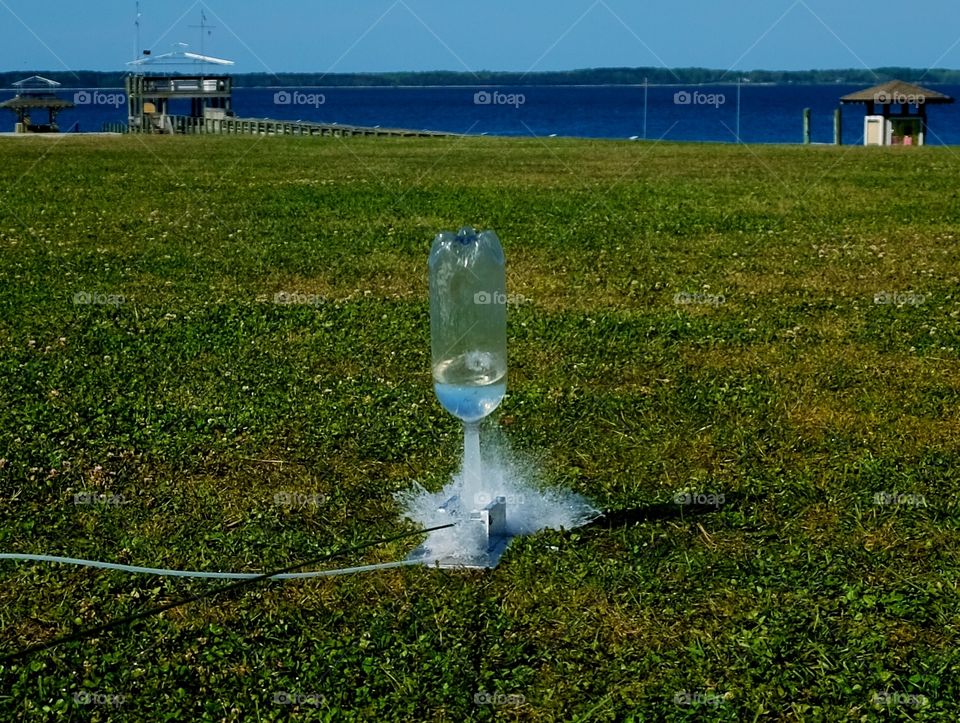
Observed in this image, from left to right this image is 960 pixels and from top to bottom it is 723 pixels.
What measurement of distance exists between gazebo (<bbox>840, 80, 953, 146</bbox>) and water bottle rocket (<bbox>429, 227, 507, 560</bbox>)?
110ft

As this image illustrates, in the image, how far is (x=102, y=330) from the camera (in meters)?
9.79

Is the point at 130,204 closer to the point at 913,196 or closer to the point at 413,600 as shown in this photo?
the point at 913,196

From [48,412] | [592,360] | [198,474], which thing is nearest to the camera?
[198,474]

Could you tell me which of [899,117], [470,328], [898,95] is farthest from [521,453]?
[898,95]

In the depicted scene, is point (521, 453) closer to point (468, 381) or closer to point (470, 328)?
point (468, 381)

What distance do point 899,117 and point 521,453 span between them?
34283mm

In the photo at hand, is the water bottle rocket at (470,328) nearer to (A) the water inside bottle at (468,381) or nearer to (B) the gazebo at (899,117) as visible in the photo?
(A) the water inside bottle at (468,381)

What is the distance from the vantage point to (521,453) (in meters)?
6.92

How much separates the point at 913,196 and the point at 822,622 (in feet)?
48.6

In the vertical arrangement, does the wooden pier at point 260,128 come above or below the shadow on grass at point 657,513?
above

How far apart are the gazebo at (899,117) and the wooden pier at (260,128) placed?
14.2 m

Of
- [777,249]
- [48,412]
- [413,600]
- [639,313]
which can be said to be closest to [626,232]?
[777,249]

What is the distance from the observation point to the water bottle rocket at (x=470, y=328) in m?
5.47

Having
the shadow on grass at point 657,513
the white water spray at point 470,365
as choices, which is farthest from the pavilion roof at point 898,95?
the white water spray at point 470,365
